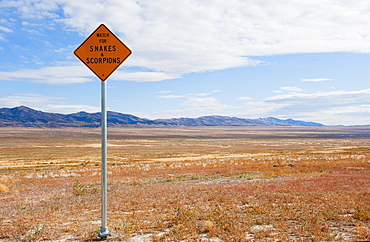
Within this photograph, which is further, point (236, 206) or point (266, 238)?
point (236, 206)

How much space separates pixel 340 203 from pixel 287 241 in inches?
207

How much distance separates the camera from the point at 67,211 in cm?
1072

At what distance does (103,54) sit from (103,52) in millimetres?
44

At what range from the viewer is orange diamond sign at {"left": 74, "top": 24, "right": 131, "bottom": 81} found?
6.44 m

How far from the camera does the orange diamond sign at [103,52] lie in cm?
644

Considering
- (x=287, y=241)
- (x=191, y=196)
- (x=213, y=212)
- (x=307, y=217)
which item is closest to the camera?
(x=287, y=241)

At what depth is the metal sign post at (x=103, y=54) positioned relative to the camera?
643cm

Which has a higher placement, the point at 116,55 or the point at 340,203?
the point at 116,55

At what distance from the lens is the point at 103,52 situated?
652cm

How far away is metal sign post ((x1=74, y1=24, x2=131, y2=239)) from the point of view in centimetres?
643

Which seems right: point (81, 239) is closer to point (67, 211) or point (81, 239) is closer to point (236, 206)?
point (67, 211)

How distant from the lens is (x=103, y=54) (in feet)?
21.4

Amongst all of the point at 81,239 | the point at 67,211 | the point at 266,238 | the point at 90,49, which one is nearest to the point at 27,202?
the point at 67,211

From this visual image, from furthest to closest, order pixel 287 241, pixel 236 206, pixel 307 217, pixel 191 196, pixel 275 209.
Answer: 1. pixel 191 196
2. pixel 236 206
3. pixel 275 209
4. pixel 307 217
5. pixel 287 241
